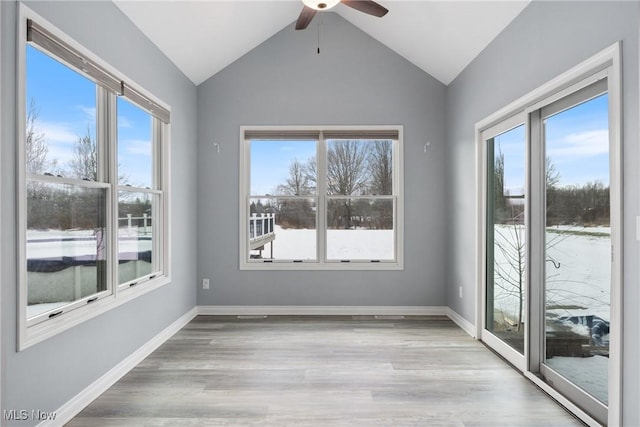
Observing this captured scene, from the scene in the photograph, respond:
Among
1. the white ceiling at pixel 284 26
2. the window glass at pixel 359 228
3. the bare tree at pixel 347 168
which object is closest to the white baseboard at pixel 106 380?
the window glass at pixel 359 228

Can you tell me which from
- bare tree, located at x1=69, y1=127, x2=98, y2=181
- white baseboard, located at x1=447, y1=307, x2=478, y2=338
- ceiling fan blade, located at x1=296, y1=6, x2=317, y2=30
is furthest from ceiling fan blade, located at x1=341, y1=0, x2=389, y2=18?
white baseboard, located at x1=447, y1=307, x2=478, y2=338

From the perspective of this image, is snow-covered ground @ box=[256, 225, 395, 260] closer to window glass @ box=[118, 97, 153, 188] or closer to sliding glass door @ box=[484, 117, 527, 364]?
sliding glass door @ box=[484, 117, 527, 364]

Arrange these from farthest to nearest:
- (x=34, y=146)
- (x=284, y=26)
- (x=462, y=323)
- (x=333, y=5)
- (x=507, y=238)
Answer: (x=284, y=26), (x=462, y=323), (x=507, y=238), (x=333, y=5), (x=34, y=146)

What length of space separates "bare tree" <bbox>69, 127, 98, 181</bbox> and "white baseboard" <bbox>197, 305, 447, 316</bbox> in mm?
2394

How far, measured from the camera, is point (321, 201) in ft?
15.3

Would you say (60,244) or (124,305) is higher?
(60,244)

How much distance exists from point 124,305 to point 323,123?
288 cm

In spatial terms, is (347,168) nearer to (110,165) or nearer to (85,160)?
(110,165)

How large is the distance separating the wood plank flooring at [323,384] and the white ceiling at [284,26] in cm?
278

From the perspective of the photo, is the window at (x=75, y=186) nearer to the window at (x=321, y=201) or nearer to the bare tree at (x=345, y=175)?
→ the window at (x=321, y=201)

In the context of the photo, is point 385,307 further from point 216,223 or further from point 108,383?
point 108,383

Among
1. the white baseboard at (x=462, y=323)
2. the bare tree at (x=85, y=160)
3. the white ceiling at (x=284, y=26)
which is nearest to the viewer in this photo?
the bare tree at (x=85, y=160)

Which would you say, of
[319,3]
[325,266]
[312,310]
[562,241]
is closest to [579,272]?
[562,241]

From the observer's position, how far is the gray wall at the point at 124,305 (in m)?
1.84
